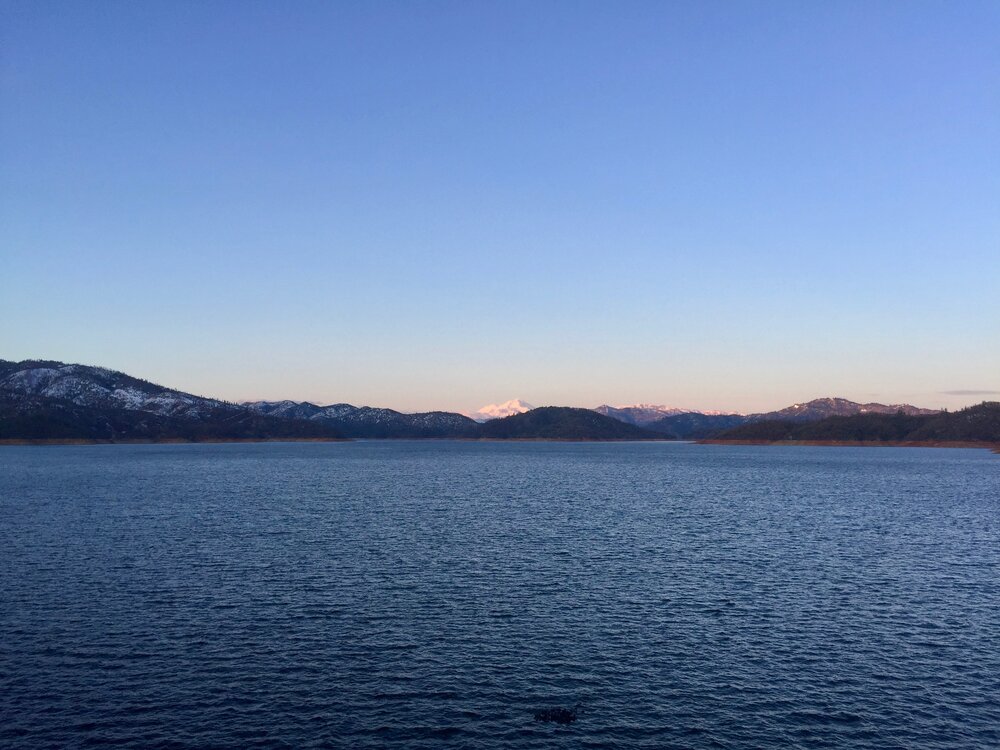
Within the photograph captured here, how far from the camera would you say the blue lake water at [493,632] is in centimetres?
3294

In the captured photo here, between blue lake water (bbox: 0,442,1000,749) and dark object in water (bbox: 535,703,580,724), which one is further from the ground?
blue lake water (bbox: 0,442,1000,749)

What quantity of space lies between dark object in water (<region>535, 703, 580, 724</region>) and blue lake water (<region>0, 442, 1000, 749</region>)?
1.55ft

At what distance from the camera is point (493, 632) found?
45.5m

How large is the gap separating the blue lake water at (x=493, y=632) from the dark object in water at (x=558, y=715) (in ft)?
1.55

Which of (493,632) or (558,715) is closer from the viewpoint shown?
(558,715)

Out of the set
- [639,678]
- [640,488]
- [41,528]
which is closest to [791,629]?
[639,678]

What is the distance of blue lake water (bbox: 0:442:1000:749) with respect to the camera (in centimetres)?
3294

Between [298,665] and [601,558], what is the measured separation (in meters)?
36.8

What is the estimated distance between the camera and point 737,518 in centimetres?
10062

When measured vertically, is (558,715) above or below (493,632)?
below

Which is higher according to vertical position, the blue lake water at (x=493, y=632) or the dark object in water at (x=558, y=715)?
the blue lake water at (x=493, y=632)

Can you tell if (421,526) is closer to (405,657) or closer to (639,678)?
(405,657)

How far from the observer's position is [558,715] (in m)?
33.8

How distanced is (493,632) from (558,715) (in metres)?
12.1
